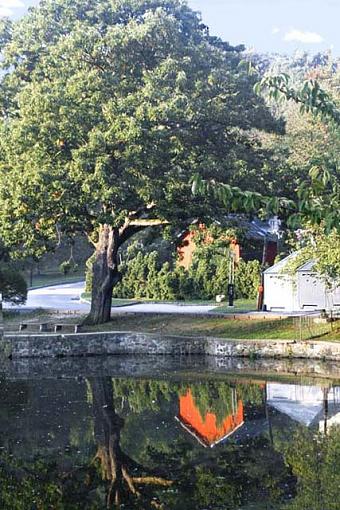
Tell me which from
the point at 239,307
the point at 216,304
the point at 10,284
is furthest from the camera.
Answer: the point at 216,304

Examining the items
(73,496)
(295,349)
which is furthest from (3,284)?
(73,496)

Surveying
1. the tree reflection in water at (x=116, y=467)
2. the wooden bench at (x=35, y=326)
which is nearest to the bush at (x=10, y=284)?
the wooden bench at (x=35, y=326)

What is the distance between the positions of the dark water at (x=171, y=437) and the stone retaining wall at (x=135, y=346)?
43.6 inches

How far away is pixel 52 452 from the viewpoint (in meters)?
15.2

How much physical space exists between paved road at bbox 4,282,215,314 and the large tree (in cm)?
553

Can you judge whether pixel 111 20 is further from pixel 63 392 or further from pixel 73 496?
pixel 73 496

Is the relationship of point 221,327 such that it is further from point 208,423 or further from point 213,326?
point 208,423

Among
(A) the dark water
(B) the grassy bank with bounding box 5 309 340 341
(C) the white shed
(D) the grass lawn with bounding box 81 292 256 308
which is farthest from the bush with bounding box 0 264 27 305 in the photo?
(C) the white shed

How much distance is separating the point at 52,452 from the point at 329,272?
13.4 meters

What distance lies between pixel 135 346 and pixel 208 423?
35.6 feet

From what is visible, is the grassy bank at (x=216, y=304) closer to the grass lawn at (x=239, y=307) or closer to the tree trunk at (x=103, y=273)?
the grass lawn at (x=239, y=307)

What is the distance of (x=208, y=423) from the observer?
17.9 m

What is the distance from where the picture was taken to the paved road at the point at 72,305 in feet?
114

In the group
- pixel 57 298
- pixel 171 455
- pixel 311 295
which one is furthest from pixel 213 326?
pixel 57 298
